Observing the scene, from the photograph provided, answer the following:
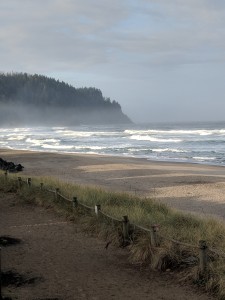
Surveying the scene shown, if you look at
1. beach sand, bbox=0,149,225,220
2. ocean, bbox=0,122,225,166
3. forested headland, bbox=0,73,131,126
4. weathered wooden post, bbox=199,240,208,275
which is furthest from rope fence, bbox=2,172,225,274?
forested headland, bbox=0,73,131,126

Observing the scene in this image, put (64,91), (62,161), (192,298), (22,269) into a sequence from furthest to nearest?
1. (64,91)
2. (62,161)
3. (22,269)
4. (192,298)

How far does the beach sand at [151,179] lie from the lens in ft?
47.3

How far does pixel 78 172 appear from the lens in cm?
2419

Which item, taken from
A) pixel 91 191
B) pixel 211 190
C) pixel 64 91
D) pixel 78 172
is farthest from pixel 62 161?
pixel 64 91

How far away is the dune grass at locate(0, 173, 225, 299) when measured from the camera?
19.2 feet

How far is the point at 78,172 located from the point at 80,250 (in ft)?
55.5

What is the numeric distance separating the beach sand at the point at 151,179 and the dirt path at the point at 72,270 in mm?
4956

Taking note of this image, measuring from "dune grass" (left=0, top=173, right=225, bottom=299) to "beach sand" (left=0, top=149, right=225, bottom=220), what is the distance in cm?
262

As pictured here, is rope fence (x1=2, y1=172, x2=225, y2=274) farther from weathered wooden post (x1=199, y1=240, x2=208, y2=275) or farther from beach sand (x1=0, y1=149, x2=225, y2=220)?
beach sand (x1=0, y1=149, x2=225, y2=220)

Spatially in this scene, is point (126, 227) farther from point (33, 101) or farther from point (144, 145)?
point (33, 101)

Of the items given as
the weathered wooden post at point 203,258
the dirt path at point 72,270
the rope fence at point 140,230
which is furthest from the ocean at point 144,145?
the weathered wooden post at point 203,258

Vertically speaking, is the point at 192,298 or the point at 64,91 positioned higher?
the point at 64,91

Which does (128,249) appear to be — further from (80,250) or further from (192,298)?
(192,298)

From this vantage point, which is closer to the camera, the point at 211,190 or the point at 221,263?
the point at 221,263
